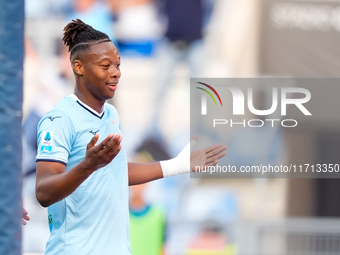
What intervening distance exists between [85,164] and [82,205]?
14.0 inches

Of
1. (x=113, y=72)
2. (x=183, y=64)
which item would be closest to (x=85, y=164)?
(x=113, y=72)

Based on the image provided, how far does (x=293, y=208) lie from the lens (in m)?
7.23

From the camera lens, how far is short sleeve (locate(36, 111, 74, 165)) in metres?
2.43

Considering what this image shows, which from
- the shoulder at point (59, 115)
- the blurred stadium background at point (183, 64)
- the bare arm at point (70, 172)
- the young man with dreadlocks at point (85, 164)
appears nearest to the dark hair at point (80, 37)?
the young man with dreadlocks at point (85, 164)

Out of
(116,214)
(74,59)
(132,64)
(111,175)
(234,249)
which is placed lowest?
(234,249)

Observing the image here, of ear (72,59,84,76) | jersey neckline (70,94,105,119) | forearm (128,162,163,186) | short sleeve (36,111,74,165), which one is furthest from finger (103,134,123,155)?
forearm (128,162,163,186)

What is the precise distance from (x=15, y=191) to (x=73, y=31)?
43.4 inches

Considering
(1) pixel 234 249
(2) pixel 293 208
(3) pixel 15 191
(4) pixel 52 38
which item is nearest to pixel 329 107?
(2) pixel 293 208

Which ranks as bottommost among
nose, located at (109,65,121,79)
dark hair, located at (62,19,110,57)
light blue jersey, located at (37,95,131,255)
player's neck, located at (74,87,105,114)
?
light blue jersey, located at (37,95,131,255)

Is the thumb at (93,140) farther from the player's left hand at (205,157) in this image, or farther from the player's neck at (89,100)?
the player's left hand at (205,157)

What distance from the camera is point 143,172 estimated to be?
298 centimetres

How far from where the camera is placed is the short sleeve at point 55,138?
2.43 m

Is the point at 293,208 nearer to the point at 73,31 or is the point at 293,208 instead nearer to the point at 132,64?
the point at 132,64

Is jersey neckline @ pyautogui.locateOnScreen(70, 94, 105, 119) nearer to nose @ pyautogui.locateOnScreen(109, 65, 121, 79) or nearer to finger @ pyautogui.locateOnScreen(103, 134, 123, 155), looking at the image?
nose @ pyautogui.locateOnScreen(109, 65, 121, 79)
